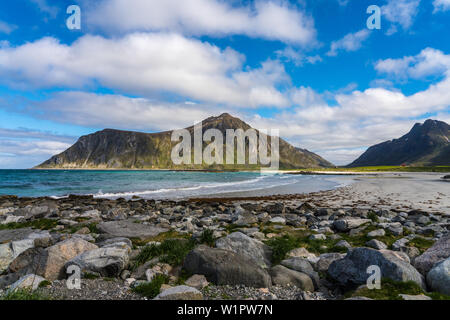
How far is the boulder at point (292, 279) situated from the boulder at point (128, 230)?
297 inches

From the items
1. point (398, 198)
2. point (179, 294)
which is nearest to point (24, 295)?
point (179, 294)

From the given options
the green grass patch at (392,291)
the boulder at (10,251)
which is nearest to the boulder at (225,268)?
the green grass patch at (392,291)

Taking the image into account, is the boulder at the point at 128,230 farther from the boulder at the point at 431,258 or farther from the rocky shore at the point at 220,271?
the boulder at the point at 431,258

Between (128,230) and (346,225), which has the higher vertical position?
(128,230)

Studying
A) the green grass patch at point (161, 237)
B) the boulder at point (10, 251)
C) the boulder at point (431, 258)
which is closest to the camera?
the boulder at point (431, 258)

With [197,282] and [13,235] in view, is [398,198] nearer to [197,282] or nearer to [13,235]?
[197,282]

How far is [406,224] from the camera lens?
48.4ft

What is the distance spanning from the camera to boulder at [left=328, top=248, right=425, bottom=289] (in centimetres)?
583

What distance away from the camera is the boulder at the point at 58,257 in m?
6.68

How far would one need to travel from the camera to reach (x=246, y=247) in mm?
8188

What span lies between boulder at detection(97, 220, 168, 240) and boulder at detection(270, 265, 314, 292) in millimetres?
7548

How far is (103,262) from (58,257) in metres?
1.46
